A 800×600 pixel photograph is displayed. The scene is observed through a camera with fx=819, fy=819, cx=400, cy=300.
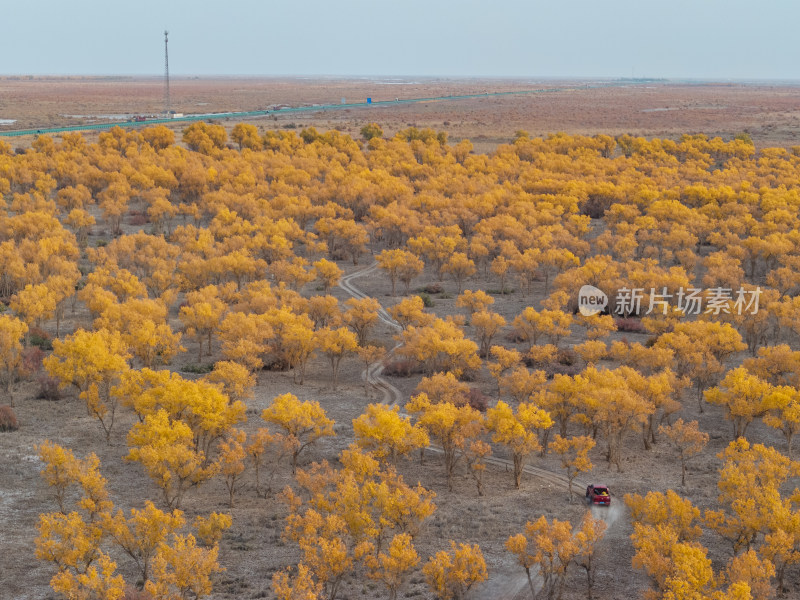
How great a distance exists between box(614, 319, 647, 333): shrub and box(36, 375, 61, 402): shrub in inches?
1517

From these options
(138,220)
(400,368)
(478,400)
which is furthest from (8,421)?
(138,220)

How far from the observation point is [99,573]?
30078 mm

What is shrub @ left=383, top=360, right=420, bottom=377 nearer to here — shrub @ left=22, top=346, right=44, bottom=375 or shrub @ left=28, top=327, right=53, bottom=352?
shrub @ left=22, top=346, right=44, bottom=375

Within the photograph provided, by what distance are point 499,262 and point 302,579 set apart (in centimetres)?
4570

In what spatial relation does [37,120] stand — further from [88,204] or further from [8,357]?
[8,357]

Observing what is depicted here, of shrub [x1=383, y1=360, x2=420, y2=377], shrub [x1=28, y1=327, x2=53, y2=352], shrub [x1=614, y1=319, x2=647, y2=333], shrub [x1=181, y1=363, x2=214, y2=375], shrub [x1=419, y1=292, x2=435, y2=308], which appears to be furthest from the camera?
shrub [x1=419, y1=292, x2=435, y2=308]

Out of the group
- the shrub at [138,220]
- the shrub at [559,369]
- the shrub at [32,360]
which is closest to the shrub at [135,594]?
the shrub at [32,360]

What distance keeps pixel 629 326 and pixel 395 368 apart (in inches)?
771

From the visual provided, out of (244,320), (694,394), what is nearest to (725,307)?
(694,394)

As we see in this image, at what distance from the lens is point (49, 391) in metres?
46.4

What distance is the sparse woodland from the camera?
29422mm

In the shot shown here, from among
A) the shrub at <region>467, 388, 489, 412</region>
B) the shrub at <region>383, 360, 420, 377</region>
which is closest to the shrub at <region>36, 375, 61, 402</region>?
the shrub at <region>383, 360, 420, 377</region>

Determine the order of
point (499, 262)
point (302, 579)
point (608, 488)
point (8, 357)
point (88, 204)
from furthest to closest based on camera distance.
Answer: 1. point (88, 204)
2. point (499, 262)
3. point (8, 357)
4. point (608, 488)
5. point (302, 579)

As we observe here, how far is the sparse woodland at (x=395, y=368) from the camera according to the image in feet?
96.5
